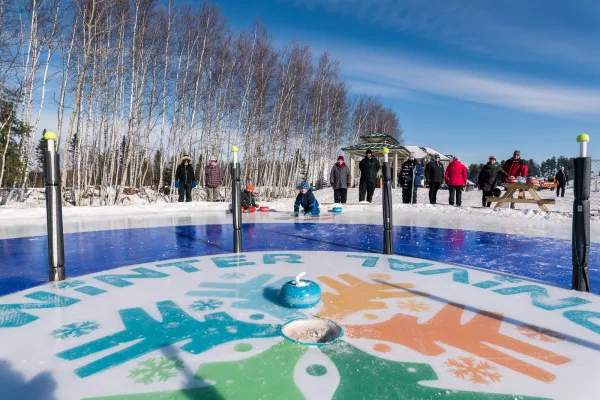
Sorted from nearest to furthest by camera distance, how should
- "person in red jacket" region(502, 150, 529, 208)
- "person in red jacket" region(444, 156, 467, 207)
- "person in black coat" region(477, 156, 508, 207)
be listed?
1. "person in red jacket" region(502, 150, 529, 208)
2. "person in red jacket" region(444, 156, 467, 207)
3. "person in black coat" region(477, 156, 508, 207)

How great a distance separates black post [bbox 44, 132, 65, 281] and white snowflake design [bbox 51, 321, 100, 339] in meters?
1.06

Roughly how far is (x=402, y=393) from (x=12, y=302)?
2.41m

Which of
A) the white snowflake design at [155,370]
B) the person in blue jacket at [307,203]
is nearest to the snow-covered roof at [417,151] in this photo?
the person in blue jacket at [307,203]

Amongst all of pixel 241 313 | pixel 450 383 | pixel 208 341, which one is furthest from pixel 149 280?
pixel 450 383

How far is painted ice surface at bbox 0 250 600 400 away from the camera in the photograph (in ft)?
4.32

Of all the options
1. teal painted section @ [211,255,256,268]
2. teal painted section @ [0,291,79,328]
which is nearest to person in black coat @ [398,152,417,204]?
teal painted section @ [211,255,256,268]

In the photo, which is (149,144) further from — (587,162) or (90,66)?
(587,162)

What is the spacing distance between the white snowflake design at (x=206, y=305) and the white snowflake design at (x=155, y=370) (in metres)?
0.60

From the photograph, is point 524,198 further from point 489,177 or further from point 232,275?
point 232,275

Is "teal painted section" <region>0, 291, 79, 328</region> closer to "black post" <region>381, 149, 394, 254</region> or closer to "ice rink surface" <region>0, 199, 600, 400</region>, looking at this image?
"ice rink surface" <region>0, 199, 600, 400</region>

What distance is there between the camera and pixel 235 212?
3709 mm

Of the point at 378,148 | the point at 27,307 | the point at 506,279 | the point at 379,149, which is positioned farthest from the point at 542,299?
the point at 379,149

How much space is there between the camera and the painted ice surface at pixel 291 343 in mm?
1316

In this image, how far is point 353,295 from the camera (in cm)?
234
